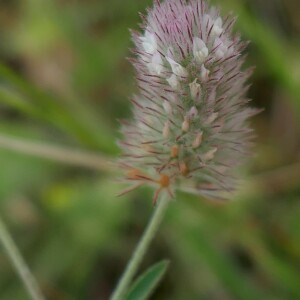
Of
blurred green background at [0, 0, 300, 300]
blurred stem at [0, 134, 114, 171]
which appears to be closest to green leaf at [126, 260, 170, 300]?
blurred stem at [0, 134, 114, 171]

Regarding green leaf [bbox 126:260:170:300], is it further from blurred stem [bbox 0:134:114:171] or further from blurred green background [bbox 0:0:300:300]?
blurred green background [bbox 0:0:300:300]

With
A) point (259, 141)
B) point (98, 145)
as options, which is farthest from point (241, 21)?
point (98, 145)

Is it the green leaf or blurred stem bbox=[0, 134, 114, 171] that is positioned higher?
blurred stem bbox=[0, 134, 114, 171]

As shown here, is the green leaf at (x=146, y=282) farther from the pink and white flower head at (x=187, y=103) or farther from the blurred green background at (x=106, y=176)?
the blurred green background at (x=106, y=176)

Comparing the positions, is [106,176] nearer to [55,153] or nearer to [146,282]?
[55,153]

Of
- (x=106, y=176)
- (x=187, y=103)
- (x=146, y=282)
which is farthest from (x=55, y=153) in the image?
(x=187, y=103)

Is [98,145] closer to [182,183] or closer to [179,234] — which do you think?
[179,234]

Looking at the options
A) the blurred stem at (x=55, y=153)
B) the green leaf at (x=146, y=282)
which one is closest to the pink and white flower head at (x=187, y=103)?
the green leaf at (x=146, y=282)
